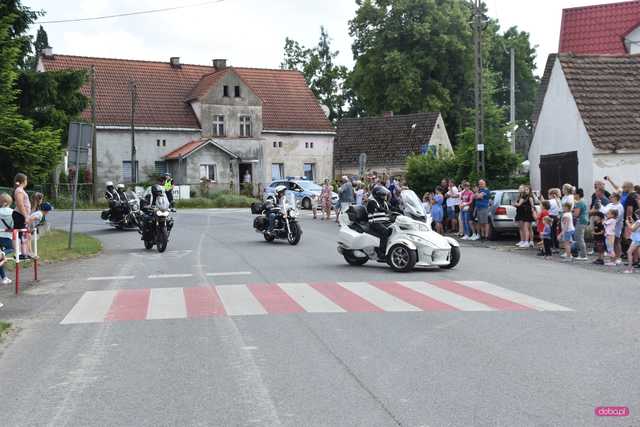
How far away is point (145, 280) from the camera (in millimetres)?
16391

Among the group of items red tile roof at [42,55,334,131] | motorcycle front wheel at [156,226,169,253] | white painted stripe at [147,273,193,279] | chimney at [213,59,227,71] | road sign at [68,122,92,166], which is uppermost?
chimney at [213,59,227,71]

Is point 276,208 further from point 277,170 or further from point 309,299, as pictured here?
point 277,170

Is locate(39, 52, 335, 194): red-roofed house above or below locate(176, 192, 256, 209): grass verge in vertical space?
above

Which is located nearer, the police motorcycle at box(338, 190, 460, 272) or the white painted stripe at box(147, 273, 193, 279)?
the white painted stripe at box(147, 273, 193, 279)

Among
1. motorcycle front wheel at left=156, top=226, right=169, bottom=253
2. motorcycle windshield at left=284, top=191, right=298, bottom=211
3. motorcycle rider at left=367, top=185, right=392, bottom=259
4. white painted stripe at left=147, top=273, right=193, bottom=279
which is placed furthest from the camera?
motorcycle windshield at left=284, top=191, right=298, bottom=211

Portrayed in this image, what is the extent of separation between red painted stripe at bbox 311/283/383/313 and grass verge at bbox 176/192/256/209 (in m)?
39.7

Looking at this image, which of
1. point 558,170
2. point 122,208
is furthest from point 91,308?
point 558,170

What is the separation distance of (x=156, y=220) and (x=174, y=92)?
44.6 meters

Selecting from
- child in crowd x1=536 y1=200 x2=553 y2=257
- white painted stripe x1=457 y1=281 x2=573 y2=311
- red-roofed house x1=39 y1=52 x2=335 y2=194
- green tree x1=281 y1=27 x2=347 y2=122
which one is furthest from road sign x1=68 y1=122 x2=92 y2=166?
→ green tree x1=281 y1=27 x2=347 y2=122

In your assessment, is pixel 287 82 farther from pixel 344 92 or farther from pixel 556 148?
pixel 556 148

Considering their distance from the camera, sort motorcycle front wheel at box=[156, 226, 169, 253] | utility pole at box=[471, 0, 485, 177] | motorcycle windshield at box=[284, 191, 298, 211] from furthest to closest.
Result: utility pole at box=[471, 0, 485, 177], motorcycle windshield at box=[284, 191, 298, 211], motorcycle front wheel at box=[156, 226, 169, 253]

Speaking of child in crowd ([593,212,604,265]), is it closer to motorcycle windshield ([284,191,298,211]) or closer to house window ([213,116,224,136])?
motorcycle windshield ([284,191,298,211])

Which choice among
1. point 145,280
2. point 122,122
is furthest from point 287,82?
point 145,280

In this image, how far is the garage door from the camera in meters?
28.8
